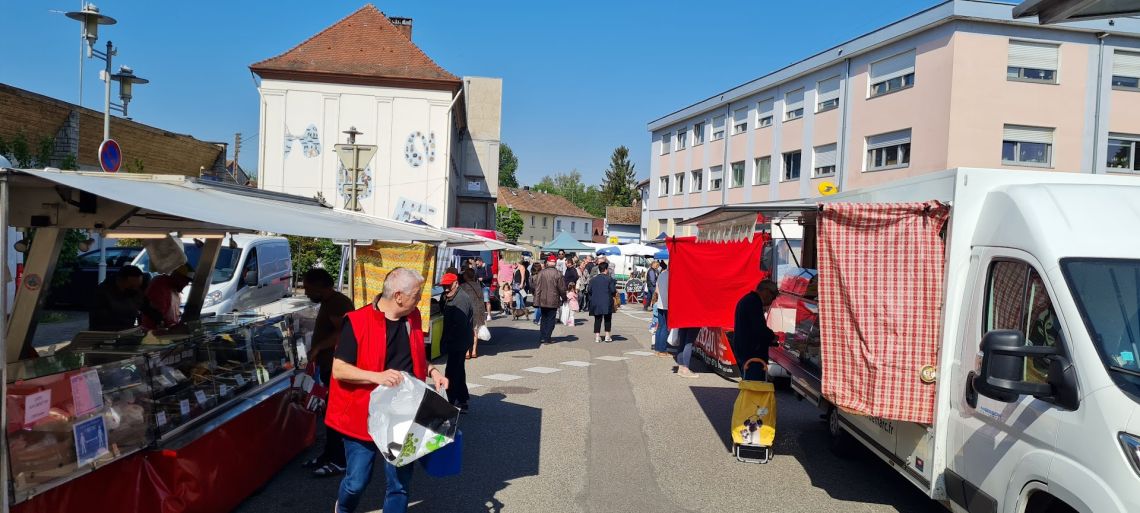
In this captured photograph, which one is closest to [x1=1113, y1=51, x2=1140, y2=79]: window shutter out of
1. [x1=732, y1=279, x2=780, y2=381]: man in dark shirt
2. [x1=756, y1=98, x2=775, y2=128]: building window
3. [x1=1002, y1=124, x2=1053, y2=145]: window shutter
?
[x1=1002, y1=124, x2=1053, y2=145]: window shutter

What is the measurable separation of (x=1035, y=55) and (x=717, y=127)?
15.6 m

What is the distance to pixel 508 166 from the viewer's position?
Result: 118500 mm

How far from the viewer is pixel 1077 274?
3.77 meters

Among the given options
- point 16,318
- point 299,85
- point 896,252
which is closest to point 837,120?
point 299,85

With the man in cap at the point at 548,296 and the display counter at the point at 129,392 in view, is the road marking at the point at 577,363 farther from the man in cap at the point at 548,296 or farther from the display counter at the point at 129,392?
the display counter at the point at 129,392

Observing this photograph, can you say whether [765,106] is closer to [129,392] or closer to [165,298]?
[165,298]

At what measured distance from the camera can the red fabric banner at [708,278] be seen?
37.2ft

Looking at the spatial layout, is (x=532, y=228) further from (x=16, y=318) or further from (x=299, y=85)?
(x=16, y=318)

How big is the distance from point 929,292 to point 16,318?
6118 mm

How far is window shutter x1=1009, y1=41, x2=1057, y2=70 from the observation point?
75.4 ft

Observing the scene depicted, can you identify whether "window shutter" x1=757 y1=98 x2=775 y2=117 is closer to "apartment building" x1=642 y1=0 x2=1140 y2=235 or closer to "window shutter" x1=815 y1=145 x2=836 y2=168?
"window shutter" x1=815 y1=145 x2=836 y2=168

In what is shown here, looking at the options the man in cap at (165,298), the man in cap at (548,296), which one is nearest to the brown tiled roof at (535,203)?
the man in cap at (548,296)

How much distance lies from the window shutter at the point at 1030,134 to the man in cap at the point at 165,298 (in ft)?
76.8

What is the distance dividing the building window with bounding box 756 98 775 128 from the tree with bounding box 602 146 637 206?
64746mm
